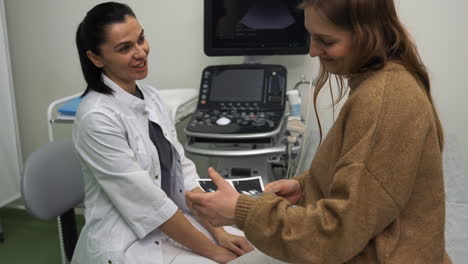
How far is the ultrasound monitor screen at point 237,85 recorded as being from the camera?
6.15 ft

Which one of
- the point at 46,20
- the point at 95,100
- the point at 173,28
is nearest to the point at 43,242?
the point at 46,20

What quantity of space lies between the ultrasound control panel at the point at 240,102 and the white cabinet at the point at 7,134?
45.4 inches

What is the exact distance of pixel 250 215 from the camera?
2.69 ft

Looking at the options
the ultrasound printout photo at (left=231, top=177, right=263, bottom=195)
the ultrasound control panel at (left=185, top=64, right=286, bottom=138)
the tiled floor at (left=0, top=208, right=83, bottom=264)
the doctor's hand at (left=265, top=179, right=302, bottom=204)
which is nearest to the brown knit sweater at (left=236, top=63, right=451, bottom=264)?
the doctor's hand at (left=265, top=179, right=302, bottom=204)

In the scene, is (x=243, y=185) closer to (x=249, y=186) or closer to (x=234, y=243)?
(x=249, y=186)

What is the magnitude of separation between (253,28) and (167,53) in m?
0.55

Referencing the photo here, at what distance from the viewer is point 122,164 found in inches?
49.3

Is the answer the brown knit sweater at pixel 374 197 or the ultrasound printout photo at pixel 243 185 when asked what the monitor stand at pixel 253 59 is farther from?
the brown knit sweater at pixel 374 197

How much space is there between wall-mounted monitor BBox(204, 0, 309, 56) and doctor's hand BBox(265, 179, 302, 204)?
1.00 meters

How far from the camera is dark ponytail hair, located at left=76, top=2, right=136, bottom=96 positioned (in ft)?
4.34

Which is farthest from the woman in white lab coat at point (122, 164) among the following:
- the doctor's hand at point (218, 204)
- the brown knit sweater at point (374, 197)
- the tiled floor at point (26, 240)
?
the tiled floor at point (26, 240)

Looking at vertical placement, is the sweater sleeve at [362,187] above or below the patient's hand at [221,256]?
above

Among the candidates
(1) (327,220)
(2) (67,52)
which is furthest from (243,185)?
(2) (67,52)

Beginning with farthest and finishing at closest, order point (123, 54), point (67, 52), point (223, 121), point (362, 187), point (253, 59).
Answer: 1. point (67, 52)
2. point (253, 59)
3. point (223, 121)
4. point (123, 54)
5. point (362, 187)
